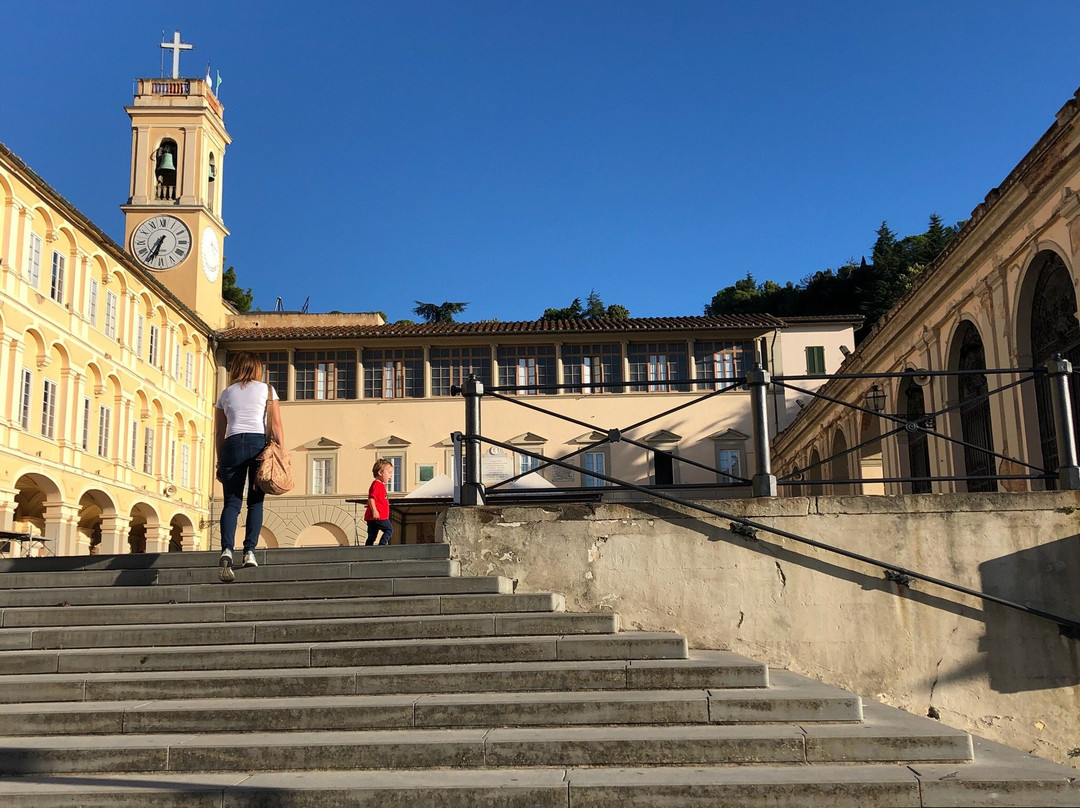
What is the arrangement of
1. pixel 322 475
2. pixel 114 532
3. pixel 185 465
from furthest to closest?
pixel 322 475 < pixel 185 465 < pixel 114 532

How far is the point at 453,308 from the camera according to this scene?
82938 millimetres

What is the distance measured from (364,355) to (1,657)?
37.5 metres

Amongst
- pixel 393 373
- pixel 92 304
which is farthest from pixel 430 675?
pixel 393 373

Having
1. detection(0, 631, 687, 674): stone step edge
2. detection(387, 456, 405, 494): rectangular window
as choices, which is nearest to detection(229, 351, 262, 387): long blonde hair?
detection(0, 631, 687, 674): stone step edge

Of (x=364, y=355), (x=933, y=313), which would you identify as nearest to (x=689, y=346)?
(x=364, y=355)

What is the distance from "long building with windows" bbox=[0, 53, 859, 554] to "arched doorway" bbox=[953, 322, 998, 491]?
15.4 metres

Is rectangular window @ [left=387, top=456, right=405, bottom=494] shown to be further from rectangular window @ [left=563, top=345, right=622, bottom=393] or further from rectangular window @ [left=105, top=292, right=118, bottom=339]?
rectangular window @ [left=105, top=292, right=118, bottom=339]

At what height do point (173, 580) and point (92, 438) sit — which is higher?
point (92, 438)

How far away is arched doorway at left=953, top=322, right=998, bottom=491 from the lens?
17734 millimetres

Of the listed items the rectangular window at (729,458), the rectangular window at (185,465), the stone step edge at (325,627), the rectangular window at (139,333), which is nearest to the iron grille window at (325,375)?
the rectangular window at (185,465)

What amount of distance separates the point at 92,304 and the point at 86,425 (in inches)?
158

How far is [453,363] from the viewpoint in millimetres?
43469

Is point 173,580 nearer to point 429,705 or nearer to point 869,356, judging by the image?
point 429,705

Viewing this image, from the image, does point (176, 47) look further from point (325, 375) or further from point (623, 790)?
point (623, 790)
